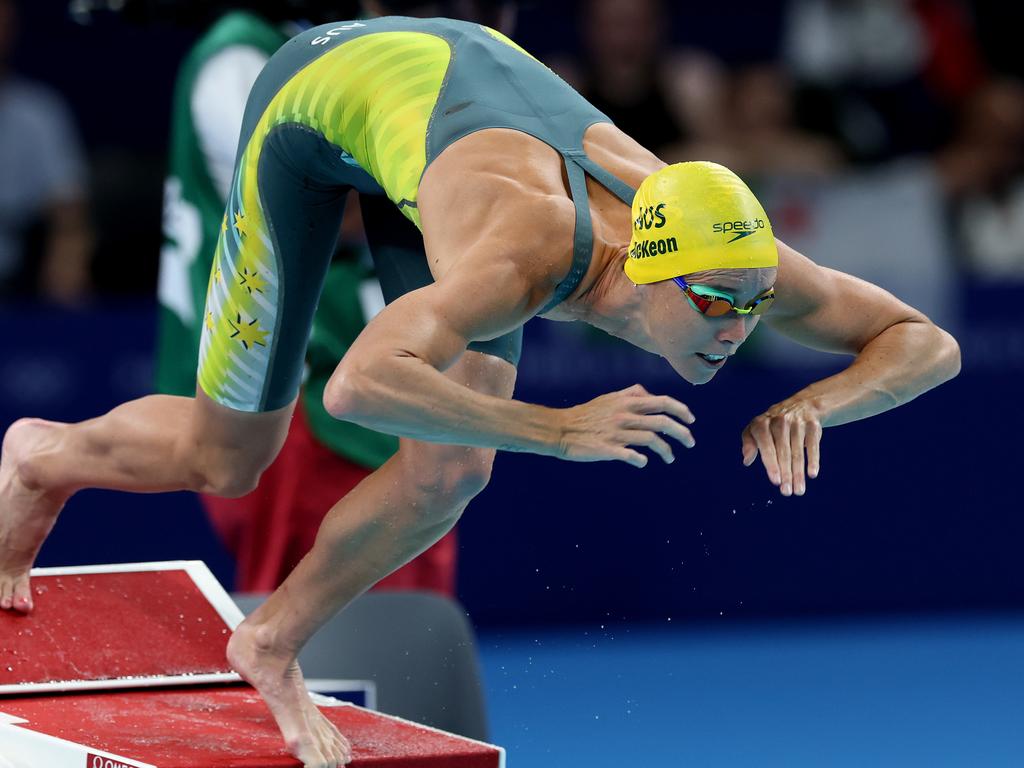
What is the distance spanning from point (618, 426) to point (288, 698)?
1373mm

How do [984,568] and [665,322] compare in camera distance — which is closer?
[665,322]

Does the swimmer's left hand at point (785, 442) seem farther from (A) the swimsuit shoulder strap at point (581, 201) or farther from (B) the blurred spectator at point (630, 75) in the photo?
(B) the blurred spectator at point (630, 75)

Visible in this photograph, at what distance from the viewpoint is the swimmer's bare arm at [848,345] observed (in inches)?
176

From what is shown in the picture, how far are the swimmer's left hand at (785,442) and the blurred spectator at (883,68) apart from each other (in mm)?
6312

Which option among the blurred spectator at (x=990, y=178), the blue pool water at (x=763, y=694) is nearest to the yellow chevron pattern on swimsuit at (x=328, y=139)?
the blue pool water at (x=763, y=694)

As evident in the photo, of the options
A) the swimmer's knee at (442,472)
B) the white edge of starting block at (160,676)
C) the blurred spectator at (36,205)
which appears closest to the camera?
the swimmer's knee at (442,472)

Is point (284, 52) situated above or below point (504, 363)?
above

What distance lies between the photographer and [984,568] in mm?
9953

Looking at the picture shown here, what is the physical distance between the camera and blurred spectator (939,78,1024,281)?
33.0 feet

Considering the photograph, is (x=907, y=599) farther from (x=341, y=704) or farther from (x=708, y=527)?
(x=341, y=704)

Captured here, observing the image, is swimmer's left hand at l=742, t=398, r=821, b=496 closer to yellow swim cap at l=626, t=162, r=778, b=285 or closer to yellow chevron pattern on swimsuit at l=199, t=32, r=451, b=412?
yellow swim cap at l=626, t=162, r=778, b=285

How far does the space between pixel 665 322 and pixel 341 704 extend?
1.62m

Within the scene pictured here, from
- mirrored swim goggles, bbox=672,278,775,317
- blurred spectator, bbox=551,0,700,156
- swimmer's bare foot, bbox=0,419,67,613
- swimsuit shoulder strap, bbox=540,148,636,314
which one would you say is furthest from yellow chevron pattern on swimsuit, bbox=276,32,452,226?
blurred spectator, bbox=551,0,700,156

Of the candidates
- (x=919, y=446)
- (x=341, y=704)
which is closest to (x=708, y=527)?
(x=919, y=446)
